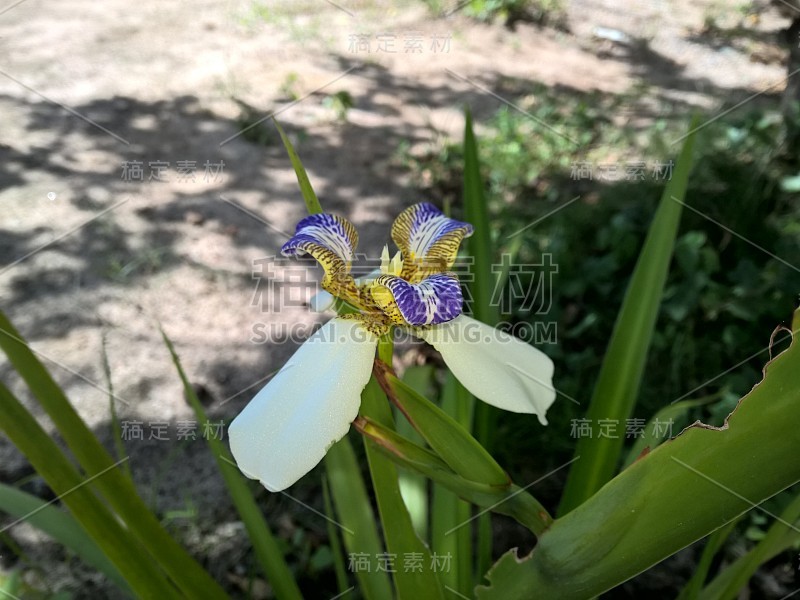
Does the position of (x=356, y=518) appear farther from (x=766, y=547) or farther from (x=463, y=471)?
(x=766, y=547)

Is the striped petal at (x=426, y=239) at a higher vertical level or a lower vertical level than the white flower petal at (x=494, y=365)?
higher

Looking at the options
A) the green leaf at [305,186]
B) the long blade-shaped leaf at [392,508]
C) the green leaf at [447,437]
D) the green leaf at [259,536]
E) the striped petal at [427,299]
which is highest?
the green leaf at [305,186]

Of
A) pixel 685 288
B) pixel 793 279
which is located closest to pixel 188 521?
pixel 685 288

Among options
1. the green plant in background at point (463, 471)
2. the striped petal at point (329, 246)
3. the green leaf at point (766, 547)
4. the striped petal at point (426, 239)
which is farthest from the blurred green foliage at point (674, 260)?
the striped petal at point (329, 246)

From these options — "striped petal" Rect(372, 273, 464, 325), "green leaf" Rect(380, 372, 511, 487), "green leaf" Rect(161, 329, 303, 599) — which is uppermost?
"striped petal" Rect(372, 273, 464, 325)

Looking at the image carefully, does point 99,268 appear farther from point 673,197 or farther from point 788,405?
point 788,405

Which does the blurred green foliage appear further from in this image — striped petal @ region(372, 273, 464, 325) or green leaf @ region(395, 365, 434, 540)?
striped petal @ region(372, 273, 464, 325)

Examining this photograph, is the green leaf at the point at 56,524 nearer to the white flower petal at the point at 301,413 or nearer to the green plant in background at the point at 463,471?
the green plant in background at the point at 463,471

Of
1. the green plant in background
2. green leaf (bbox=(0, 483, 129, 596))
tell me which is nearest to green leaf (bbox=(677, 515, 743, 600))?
the green plant in background
